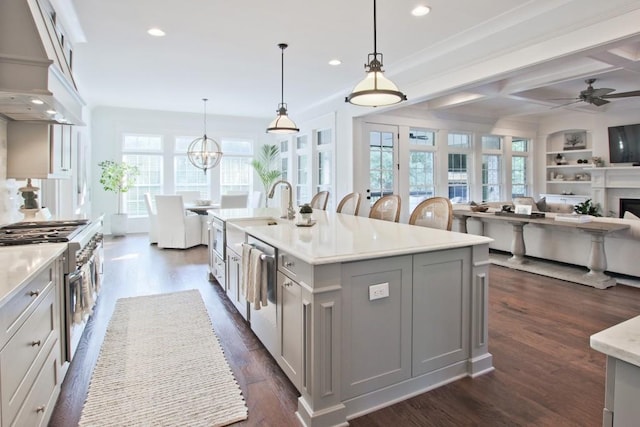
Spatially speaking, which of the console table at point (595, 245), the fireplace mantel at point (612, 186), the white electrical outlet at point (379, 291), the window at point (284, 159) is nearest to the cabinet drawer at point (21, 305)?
the white electrical outlet at point (379, 291)

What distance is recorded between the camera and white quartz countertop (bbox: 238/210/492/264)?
1.96 metres

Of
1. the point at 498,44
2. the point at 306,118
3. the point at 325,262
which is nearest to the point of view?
the point at 325,262

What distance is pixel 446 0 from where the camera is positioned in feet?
11.0

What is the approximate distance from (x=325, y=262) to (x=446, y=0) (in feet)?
9.57

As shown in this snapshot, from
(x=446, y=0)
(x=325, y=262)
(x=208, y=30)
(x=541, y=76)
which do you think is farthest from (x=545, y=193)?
(x=325, y=262)

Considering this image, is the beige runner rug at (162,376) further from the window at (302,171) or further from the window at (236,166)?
the window at (236,166)

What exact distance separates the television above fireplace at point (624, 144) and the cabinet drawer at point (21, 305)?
9.87 metres

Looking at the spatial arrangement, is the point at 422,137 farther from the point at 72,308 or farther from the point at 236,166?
the point at 72,308

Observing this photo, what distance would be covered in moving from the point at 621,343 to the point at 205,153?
843 centimetres

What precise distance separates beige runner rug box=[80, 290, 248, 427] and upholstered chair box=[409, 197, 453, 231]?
6.15 feet

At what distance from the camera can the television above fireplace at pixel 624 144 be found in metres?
7.57

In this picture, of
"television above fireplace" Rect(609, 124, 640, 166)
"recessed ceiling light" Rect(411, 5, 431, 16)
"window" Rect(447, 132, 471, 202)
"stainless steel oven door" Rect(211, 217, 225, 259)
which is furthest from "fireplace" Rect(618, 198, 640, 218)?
"stainless steel oven door" Rect(211, 217, 225, 259)

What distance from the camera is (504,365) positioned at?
2.52 metres

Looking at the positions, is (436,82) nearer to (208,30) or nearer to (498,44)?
(498,44)
